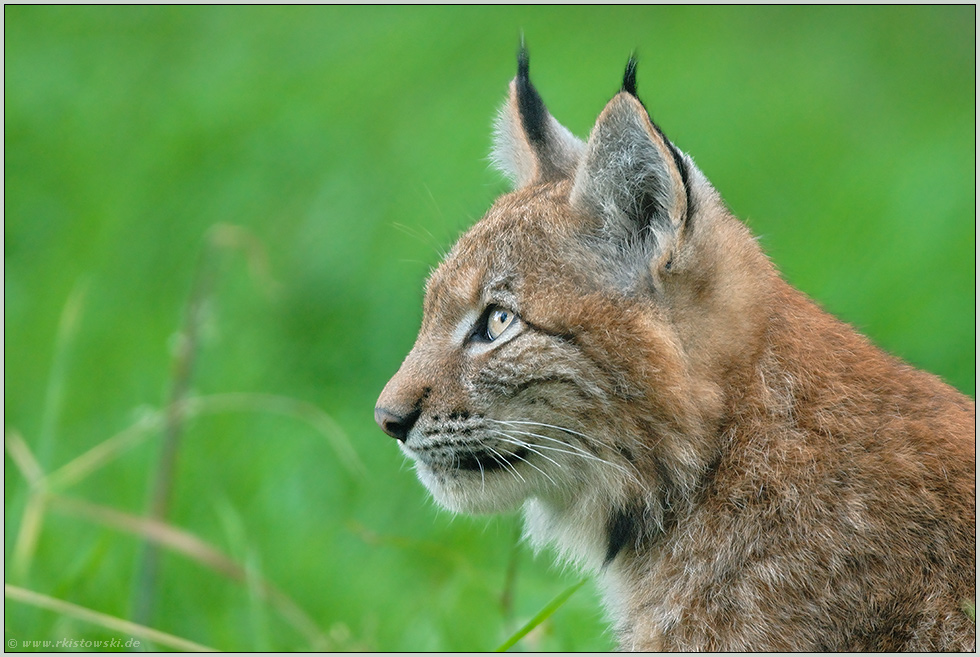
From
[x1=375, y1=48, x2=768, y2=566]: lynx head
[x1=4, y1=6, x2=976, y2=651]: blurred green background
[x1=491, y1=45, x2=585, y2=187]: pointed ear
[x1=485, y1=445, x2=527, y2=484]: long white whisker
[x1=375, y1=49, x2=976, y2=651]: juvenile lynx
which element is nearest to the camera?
[x1=375, y1=49, x2=976, y2=651]: juvenile lynx

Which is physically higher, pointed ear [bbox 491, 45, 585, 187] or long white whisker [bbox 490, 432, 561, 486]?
pointed ear [bbox 491, 45, 585, 187]

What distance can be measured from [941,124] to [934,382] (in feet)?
30.5

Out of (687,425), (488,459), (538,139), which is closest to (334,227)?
(538,139)

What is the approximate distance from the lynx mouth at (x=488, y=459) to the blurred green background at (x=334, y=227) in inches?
27.7

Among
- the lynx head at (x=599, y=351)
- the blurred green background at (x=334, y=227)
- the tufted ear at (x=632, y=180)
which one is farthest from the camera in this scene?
the blurred green background at (x=334, y=227)

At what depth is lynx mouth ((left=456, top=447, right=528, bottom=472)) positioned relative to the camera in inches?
172

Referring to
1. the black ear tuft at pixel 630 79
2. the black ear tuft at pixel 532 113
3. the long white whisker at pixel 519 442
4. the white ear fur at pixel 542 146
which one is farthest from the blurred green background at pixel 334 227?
the black ear tuft at pixel 630 79

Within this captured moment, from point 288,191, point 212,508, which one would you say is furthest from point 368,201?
point 212,508

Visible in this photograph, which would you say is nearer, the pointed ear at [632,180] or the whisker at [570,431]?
the pointed ear at [632,180]

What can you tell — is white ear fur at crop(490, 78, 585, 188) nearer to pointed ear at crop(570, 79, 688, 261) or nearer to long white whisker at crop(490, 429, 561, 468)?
pointed ear at crop(570, 79, 688, 261)

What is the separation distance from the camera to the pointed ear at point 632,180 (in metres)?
4.09

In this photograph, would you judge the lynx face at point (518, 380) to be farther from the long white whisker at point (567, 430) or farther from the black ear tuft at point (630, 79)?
the black ear tuft at point (630, 79)

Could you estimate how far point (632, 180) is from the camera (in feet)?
14.3

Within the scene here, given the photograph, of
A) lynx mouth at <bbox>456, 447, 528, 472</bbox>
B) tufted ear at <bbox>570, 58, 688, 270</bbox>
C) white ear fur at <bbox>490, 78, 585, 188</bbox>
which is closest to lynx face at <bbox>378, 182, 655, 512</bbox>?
lynx mouth at <bbox>456, 447, 528, 472</bbox>
